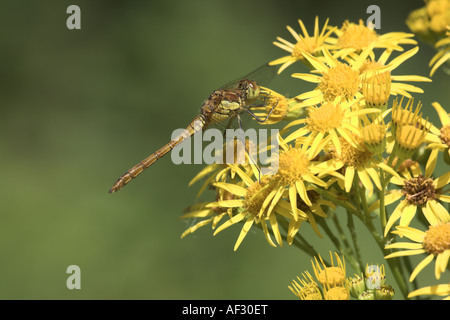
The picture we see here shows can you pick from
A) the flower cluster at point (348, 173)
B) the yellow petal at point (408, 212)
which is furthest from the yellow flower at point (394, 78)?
the yellow petal at point (408, 212)

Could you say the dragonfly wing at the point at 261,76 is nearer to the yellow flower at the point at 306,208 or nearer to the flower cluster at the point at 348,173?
the flower cluster at the point at 348,173

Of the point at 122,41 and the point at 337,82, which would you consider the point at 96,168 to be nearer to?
the point at 122,41

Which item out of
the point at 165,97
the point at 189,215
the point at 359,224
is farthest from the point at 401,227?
the point at 165,97

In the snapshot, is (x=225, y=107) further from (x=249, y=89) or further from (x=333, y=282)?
(x=333, y=282)

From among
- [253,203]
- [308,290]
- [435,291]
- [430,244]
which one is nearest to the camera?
[435,291]

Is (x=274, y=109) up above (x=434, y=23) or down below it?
below

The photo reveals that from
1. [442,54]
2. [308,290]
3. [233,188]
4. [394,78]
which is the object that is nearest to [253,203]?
[233,188]

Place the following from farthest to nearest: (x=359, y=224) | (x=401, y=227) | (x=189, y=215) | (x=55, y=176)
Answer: (x=55, y=176)
(x=359, y=224)
(x=189, y=215)
(x=401, y=227)
